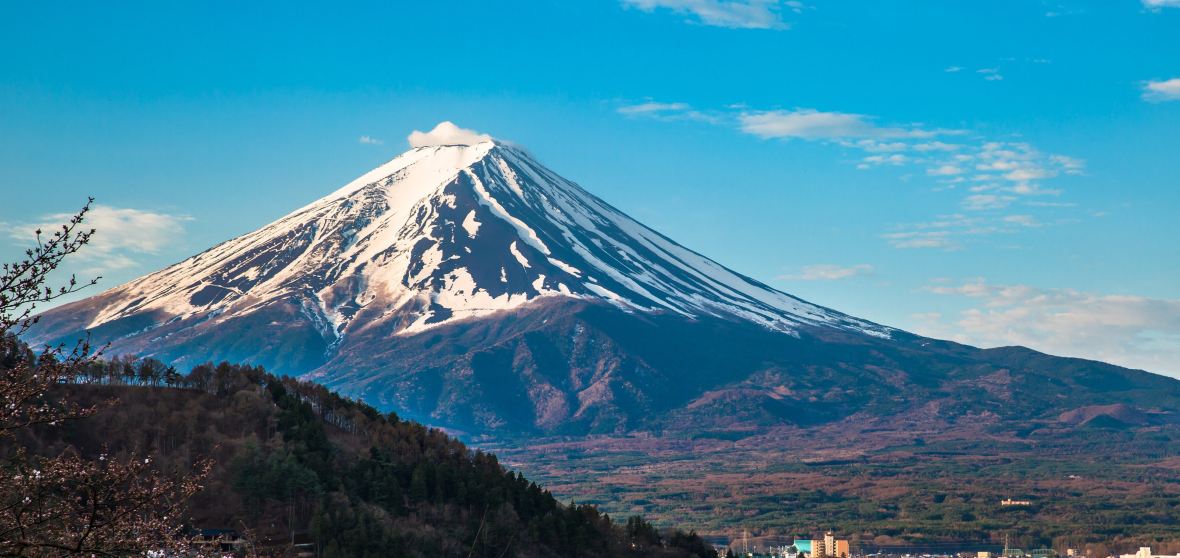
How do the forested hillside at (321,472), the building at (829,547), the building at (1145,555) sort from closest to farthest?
1. the forested hillside at (321,472)
2. the building at (1145,555)
3. the building at (829,547)

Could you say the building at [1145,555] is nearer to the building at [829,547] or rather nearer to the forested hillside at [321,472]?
the building at [829,547]

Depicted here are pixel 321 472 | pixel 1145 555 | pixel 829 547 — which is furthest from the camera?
pixel 829 547

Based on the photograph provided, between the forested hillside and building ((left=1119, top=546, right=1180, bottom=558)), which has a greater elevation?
the forested hillside

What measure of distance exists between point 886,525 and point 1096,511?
33183 mm

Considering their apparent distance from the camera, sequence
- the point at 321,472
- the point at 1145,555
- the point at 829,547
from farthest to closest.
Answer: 1. the point at 829,547
2. the point at 1145,555
3. the point at 321,472

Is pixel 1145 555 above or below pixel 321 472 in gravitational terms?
below

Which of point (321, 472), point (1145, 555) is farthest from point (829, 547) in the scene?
point (321, 472)

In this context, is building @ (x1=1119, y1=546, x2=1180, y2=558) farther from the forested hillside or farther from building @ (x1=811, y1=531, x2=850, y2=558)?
the forested hillside

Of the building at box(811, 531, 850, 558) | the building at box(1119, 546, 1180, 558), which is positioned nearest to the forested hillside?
the building at box(811, 531, 850, 558)

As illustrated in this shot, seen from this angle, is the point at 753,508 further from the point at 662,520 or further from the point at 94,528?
the point at 94,528

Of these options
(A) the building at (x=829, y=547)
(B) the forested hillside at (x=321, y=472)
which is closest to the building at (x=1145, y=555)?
(A) the building at (x=829, y=547)

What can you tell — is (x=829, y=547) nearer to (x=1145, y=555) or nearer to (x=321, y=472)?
(x=1145, y=555)

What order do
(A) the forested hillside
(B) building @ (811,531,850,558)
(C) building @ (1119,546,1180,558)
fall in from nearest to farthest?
(A) the forested hillside, (C) building @ (1119,546,1180,558), (B) building @ (811,531,850,558)

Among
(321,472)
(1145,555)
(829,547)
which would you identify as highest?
(321,472)
